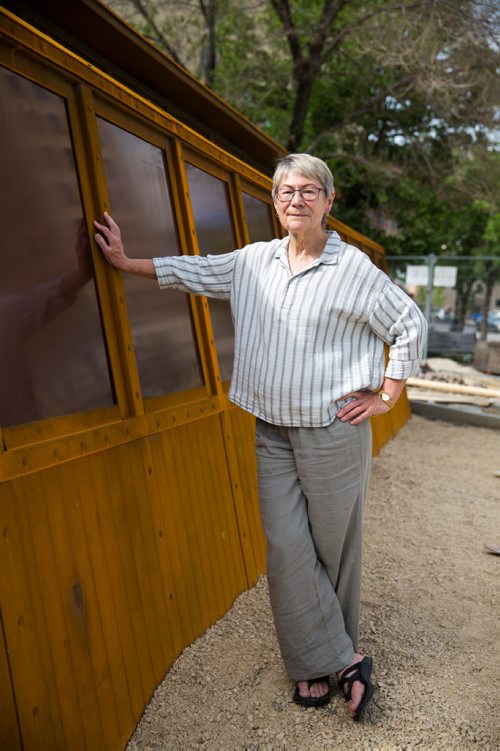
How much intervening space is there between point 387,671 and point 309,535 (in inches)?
34.9

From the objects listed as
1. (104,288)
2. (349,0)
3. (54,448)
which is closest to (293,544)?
(54,448)

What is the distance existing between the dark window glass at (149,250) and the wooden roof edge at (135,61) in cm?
135

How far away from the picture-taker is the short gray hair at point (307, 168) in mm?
2588

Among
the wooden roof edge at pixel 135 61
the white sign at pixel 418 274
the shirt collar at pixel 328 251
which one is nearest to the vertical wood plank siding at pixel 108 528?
the shirt collar at pixel 328 251

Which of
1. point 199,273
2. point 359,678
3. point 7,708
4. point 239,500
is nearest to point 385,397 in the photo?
point 199,273

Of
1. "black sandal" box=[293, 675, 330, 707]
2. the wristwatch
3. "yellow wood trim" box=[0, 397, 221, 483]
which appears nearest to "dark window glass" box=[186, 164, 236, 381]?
"yellow wood trim" box=[0, 397, 221, 483]

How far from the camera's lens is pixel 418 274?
1711 cm

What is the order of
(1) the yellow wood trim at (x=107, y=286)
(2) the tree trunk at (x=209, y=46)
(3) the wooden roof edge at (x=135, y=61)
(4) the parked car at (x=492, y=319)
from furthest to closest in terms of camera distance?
(4) the parked car at (x=492, y=319) < (2) the tree trunk at (x=209, y=46) < (3) the wooden roof edge at (x=135, y=61) < (1) the yellow wood trim at (x=107, y=286)

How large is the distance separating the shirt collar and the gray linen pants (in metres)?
0.64

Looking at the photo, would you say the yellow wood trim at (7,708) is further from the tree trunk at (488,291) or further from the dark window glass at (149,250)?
the tree trunk at (488,291)

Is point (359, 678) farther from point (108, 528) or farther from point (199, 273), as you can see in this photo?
point (199, 273)

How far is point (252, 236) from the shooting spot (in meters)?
4.87

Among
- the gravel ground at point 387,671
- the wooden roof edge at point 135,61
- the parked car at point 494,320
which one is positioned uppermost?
the wooden roof edge at point 135,61

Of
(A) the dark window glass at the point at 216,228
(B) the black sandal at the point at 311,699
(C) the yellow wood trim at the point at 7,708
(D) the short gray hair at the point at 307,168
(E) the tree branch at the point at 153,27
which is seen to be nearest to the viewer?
(C) the yellow wood trim at the point at 7,708
